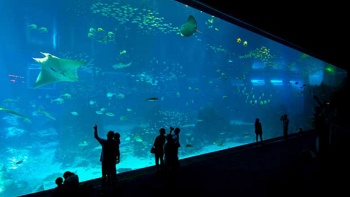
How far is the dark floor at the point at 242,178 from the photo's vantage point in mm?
Result: 3963

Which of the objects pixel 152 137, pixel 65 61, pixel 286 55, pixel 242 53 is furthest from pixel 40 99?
pixel 286 55

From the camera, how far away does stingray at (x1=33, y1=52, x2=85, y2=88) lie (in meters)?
13.7

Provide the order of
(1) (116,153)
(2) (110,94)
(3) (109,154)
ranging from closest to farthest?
(3) (109,154) < (1) (116,153) < (2) (110,94)

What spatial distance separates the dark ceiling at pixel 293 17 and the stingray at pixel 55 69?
38.5ft

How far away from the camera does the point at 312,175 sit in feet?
15.4

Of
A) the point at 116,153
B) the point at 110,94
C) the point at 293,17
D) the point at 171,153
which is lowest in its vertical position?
the point at 171,153

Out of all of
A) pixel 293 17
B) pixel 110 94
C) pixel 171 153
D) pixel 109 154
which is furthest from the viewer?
pixel 110 94

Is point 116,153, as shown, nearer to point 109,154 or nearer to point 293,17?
point 109,154

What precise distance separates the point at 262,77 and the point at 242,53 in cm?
688

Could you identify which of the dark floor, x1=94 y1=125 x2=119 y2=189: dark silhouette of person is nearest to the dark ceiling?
x1=94 y1=125 x2=119 y2=189: dark silhouette of person

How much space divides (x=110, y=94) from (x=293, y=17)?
23860 mm

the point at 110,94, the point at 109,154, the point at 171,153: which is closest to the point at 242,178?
the point at 171,153

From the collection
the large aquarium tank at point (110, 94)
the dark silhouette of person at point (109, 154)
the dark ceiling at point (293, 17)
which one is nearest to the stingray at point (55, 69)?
the large aquarium tank at point (110, 94)

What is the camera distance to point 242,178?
479 centimetres
